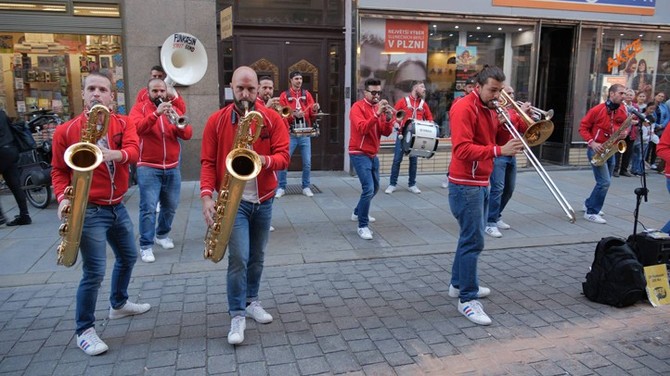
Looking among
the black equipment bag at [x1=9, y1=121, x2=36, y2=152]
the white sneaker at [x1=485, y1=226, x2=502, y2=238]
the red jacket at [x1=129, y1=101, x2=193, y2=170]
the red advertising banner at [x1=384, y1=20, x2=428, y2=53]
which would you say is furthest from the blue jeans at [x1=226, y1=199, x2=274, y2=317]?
the red advertising banner at [x1=384, y1=20, x2=428, y2=53]

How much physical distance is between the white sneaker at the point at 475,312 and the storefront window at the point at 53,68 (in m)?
7.62

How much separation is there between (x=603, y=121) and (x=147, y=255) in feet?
21.1

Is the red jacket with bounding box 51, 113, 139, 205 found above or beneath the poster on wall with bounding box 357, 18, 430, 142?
beneath

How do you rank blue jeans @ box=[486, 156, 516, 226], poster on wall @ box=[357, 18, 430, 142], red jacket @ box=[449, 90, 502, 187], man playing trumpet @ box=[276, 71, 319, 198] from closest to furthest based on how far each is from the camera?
red jacket @ box=[449, 90, 502, 187] → blue jeans @ box=[486, 156, 516, 226] → man playing trumpet @ box=[276, 71, 319, 198] → poster on wall @ box=[357, 18, 430, 142]

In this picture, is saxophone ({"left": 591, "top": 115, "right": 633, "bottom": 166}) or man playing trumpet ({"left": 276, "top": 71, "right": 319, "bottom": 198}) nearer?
saxophone ({"left": 591, "top": 115, "right": 633, "bottom": 166})

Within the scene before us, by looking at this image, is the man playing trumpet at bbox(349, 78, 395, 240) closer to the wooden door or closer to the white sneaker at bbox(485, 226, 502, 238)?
the white sneaker at bbox(485, 226, 502, 238)

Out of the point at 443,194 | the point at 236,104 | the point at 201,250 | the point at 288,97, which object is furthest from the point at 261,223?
the point at 443,194

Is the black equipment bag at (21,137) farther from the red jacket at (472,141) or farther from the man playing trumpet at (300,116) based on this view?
the red jacket at (472,141)

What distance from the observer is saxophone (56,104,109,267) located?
10.4 feet

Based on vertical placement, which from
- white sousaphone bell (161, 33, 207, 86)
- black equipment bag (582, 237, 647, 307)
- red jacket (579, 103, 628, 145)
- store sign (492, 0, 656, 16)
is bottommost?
black equipment bag (582, 237, 647, 307)

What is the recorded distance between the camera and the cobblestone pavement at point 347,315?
3.45 meters

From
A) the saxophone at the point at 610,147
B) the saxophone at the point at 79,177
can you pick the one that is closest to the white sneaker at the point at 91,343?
the saxophone at the point at 79,177

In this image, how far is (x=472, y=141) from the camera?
3.89 m

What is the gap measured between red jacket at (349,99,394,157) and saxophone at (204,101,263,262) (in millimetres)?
2773
